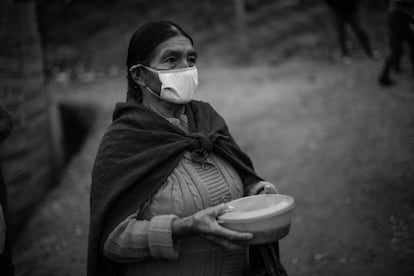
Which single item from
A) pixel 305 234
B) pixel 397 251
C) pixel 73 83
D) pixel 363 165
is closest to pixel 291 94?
pixel 363 165

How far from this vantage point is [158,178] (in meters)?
2.13

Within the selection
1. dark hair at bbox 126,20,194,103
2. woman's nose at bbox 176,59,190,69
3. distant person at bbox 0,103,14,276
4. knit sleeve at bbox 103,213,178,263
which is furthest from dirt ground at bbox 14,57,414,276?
dark hair at bbox 126,20,194,103

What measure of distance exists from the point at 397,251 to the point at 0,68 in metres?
5.86

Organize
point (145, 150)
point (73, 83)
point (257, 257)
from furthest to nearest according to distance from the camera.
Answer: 1. point (73, 83)
2. point (257, 257)
3. point (145, 150)

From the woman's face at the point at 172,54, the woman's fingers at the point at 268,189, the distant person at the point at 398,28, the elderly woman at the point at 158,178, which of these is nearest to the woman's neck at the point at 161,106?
the elderly woman at the point at 158,178

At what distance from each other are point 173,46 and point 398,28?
612 centimetres

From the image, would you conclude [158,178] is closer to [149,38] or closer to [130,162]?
[130,162]

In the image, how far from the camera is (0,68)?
6.32 m

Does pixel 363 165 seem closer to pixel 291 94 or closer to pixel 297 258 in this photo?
pixel 297 258

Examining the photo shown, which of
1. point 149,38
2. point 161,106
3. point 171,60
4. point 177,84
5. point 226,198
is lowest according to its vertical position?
point 226,198

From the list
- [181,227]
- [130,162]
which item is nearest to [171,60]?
[130,162]

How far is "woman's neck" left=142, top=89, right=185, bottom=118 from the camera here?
7.62ft

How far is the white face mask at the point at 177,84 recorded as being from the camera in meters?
2.21

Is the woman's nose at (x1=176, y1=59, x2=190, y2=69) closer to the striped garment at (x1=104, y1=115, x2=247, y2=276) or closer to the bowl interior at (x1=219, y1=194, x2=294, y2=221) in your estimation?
the striped garment at (x1=104, y1=115, x2=247, y2=276)
